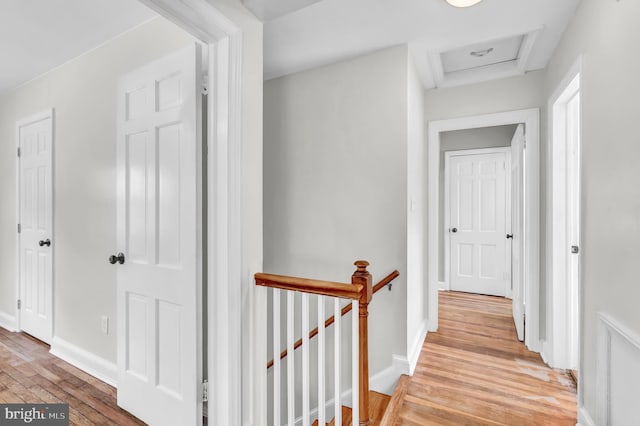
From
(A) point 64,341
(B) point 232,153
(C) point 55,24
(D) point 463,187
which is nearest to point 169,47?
(C) point 55,24

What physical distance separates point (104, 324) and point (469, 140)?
4622 millimetres

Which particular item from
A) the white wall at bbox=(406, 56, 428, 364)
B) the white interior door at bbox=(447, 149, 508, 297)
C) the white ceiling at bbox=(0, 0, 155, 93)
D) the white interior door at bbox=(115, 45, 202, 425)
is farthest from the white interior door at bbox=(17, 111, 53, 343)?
the white interior door at bbox=(447, 149, 508, 297)

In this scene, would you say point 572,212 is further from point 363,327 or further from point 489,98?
point 363,327

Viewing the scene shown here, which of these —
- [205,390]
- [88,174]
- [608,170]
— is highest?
[88,174]

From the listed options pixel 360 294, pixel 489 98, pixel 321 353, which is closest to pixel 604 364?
pixel 360 294

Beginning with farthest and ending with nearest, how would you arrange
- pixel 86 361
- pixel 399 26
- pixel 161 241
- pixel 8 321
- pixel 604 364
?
pixel 8 321, pixel 86 361, pixel 399 26, pixel 161 241, pixel 604 364

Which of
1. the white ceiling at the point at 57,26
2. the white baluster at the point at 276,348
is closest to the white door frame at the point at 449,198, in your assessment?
the white baluster at the point at 276,348

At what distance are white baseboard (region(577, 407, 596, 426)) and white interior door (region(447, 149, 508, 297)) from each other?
112 inches

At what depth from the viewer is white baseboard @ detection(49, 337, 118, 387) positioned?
2.24 meters

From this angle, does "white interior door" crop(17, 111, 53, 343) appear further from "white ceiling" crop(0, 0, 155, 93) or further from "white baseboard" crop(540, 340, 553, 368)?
"white baseboard" crop(540, 340, 553, 368)

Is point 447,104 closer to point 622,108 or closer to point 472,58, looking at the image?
point 472,58

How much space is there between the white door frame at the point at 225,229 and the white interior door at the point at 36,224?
7.22ft

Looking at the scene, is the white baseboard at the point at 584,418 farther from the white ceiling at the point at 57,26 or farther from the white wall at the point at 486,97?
the white ceiling at the point at 57,26

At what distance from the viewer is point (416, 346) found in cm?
251
